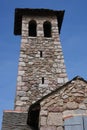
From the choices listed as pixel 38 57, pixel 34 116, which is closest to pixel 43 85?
pixel 38 57

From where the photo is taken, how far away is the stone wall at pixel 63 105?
6.32m

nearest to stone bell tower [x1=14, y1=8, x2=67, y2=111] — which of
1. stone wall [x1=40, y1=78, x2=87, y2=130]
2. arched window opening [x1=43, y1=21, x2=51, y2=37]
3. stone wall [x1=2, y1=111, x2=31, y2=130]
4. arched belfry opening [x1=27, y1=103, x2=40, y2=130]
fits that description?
arched window opening [x1=43, y1=21, x2=51, y2=37]

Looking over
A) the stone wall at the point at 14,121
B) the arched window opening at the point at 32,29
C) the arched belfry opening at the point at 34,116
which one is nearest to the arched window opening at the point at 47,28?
the arched window opening at the point at 32,29

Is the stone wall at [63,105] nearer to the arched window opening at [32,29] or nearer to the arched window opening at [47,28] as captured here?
the arched window opening at [47,28]

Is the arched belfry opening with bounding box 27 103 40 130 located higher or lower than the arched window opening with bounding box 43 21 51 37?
lower

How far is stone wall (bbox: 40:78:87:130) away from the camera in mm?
6324

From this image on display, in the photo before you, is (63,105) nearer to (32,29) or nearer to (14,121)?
(14,121)

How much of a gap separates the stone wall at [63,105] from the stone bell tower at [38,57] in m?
3.18

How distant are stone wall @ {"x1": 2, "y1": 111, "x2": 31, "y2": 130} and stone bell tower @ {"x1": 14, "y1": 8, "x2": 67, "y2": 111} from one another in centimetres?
184

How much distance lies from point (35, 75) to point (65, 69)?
4.25ft

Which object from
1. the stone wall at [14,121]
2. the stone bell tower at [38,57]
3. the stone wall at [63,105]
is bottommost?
the stone wall at [14,121]

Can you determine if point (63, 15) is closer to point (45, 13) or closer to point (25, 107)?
point (45, 13)

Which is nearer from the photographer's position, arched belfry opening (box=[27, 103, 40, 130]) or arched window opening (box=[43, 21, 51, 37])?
arched belfry opening (box=[27, 103, 40, 130])

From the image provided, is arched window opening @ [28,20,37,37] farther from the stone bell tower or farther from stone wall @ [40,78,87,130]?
stone wall @ [40,78,87,130]
